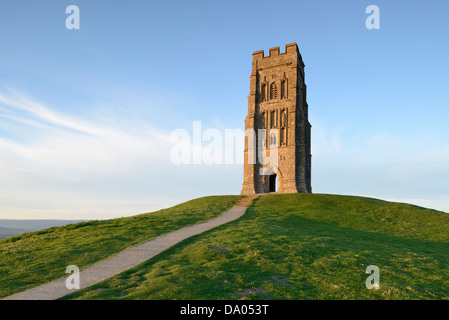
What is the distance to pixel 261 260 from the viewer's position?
43.7ft

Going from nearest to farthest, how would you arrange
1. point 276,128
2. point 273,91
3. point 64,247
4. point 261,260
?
1. point 261,260
2. point 64,247
3. point 276,128
4. point 273,91

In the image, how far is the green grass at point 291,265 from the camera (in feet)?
31.8

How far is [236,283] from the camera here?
10305 millimetres

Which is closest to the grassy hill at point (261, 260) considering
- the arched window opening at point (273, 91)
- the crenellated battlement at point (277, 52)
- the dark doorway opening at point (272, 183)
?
the dark doorway opening at point (272, 183)

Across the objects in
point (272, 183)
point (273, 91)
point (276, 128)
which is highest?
point (273, 91)

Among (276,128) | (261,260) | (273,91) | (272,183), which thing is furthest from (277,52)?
(261,260)

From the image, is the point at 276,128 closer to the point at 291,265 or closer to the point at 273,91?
the point at 273,91

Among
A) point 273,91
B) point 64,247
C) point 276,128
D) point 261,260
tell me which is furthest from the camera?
point 273,91

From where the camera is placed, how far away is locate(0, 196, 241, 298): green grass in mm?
12072

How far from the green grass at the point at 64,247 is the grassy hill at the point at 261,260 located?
0.21 ft

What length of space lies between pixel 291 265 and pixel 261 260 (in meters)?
1.48

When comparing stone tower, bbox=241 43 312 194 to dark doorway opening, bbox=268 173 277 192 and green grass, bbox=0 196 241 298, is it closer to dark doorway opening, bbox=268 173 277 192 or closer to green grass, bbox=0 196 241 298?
dark doorway opening, bbox=268 173 277 192
